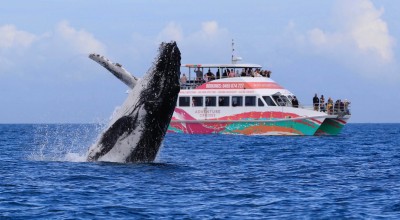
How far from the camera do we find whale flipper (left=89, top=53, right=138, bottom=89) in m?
17.3

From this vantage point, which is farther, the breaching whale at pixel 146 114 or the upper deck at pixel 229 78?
the upper deck at pixel 229 78

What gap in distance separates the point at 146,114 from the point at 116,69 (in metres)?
1.14

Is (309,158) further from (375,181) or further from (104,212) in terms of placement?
(104,212)

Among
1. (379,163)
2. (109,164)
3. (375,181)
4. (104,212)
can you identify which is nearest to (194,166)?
(109,164)

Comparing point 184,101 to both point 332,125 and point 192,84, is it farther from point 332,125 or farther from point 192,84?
point 332,125

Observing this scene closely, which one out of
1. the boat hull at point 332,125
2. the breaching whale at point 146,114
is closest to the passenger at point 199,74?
the boat hull at point 332,125

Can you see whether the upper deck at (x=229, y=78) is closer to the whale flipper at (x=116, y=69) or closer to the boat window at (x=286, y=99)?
the boat window at (x=286, y=99)

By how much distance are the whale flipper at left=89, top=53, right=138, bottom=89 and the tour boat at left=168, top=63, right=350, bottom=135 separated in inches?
1173

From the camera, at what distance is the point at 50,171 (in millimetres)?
18125

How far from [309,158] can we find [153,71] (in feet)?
34.7

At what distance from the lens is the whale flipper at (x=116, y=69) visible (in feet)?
56.7

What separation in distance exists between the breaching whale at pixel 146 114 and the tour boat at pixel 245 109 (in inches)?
1164

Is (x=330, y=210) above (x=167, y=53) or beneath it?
beneath

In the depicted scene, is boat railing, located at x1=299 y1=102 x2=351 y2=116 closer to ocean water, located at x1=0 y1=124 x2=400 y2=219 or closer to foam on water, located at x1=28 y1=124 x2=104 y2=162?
foam on water, located at x1=28 y1=124 x2=104 y2=162
